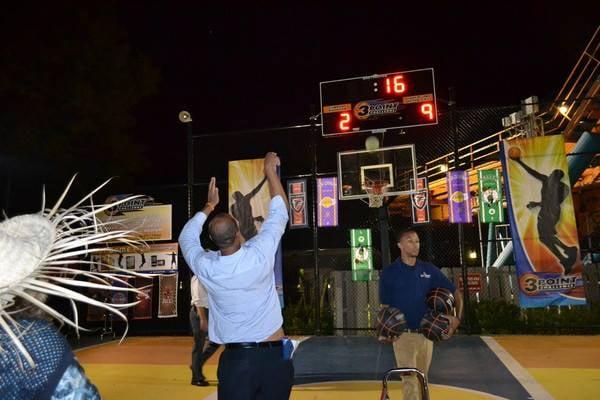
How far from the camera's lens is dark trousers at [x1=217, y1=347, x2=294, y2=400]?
9.45ft

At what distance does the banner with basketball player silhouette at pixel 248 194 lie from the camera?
38.8 ft

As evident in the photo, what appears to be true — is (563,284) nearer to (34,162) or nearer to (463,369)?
(463,369)

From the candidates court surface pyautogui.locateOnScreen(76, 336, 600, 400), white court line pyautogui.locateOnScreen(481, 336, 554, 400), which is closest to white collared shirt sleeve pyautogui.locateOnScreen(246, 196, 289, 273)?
court surface pyautogui.locateOnScreen(76, 336, 600, 400)

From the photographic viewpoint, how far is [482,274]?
531 inches

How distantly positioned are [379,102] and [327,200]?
2675 mm

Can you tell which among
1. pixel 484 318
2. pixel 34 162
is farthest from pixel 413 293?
pixel 34 162

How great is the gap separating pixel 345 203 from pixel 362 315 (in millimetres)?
10105

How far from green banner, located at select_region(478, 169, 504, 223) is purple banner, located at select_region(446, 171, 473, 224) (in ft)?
2.96

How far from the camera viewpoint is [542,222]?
1032 cm

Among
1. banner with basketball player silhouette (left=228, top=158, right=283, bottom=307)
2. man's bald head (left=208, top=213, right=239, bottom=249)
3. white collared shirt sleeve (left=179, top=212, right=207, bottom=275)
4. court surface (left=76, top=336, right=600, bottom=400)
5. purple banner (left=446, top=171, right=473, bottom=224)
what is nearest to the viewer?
man's bald head (left=208, top=213, right=239, bottom=249)

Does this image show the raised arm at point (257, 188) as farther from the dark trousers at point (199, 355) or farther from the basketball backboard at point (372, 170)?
the dark trousers at point (199, 355)

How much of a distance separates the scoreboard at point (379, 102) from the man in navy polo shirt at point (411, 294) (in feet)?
23.0

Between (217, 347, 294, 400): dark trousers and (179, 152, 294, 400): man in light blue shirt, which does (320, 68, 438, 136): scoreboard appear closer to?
(179, 152, 294, 400): man in light blue shirt

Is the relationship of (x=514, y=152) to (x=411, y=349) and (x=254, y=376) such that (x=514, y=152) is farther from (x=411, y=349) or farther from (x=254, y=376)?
(x=254, y=376)
